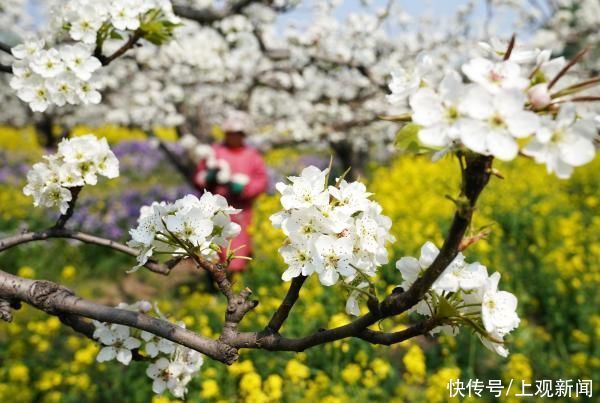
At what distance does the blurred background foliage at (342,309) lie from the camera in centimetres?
296

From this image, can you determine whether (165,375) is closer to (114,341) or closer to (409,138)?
(114,341)

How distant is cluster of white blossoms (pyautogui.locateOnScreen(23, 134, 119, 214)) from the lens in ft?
4.80

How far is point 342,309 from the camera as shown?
382cm

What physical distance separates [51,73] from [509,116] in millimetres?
1422

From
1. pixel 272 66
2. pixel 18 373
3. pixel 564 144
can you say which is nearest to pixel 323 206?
pixel 564 144

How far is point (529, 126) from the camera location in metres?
0.77

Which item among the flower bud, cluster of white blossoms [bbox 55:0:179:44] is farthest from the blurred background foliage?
cluster of white blossoms [bbox 55:0:179:44]

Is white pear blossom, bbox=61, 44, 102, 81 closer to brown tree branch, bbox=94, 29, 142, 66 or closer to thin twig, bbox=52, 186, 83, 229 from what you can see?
brown tree branch, bbox=94, 29, 142, 66

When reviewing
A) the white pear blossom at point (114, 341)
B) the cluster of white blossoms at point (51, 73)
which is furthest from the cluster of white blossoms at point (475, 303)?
the cluster of white blossoms at point (51, 73)

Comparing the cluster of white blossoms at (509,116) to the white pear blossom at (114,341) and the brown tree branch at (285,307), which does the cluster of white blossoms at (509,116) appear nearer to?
the brown tree branch at (285,307)

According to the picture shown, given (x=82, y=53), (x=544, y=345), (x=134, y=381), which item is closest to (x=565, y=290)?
(x=544, y=345)

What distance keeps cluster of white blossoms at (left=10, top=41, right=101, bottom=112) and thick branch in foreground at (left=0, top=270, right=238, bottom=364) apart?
23.6 inches

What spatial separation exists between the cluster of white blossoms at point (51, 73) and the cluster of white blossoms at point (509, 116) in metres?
1.23

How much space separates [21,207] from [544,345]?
6.67 meters
